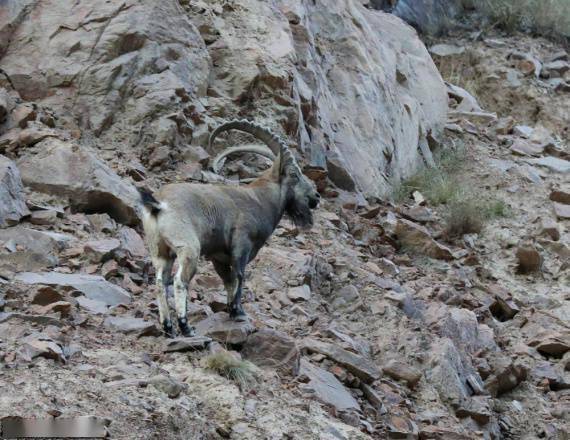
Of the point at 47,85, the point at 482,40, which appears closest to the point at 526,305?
the point at 47,85

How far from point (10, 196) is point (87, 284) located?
1557 mm

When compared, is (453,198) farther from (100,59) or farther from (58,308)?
(58,308)

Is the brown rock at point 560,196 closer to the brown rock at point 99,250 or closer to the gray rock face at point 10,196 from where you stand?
the brown rock at point 99,250

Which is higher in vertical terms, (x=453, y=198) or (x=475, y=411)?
(x=475, y=411)

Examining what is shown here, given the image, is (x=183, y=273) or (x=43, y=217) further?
(x=43, y=217)

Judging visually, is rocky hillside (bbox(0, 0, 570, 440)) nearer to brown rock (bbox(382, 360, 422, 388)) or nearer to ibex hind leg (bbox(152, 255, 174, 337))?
brown rock (bbox(382, 360, 422, 388))

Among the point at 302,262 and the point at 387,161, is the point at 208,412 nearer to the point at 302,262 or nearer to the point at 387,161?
the point at 302,262

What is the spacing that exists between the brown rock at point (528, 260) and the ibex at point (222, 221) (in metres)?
4.97

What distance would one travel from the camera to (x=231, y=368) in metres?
6.56

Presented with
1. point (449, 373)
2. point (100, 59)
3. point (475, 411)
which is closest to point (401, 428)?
point (475, 411)

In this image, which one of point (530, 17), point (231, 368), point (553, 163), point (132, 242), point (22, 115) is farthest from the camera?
point (530, 17)

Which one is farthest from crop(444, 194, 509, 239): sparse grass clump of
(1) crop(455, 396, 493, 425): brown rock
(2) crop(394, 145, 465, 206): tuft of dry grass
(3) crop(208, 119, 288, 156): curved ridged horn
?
(3) crop(208, 119, 288, 156): curved ridged horn

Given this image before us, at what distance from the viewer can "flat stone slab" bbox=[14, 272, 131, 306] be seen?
7547 millimetres

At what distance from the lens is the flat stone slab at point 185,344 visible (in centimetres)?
662
